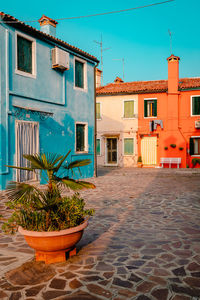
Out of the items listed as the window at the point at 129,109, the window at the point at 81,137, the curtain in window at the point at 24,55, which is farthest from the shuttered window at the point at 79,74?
the window at the point at 129,109

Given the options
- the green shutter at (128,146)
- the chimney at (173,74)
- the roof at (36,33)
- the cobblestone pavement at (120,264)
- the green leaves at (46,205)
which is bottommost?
the cobblestone pavement at (120,264)

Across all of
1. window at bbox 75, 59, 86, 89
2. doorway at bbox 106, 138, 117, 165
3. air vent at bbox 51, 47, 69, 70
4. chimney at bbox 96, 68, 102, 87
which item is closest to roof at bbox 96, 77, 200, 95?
chimney at bbox 96, 68, 102, 87

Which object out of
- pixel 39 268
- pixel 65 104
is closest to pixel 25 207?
pixel 39 268

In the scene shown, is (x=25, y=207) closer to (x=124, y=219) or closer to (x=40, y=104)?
(x=124, y=219)

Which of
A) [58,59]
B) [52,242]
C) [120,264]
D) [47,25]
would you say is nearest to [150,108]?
[47,25]

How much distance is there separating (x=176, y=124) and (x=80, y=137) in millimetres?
10230

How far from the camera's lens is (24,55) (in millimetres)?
10953

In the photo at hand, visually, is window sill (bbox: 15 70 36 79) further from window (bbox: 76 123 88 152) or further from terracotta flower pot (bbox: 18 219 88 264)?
terracotta flower pot (bbox: 18 219 88 264)

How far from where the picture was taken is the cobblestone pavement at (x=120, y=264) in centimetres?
313

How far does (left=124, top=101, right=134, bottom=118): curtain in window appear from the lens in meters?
23.1

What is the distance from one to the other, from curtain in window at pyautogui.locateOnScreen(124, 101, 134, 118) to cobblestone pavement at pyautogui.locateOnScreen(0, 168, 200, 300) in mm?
17091

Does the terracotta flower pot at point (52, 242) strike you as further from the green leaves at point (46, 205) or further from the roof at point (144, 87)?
the roof at point (144, 87)

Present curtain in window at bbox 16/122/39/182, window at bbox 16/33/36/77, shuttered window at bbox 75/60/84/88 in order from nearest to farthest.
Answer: curtain in window at bbox 16/122/39/182, window at bbox 16/33/36/77, shuttered window at bbox 75/60/84/88

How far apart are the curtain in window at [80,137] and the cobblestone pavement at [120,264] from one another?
7.92 m
